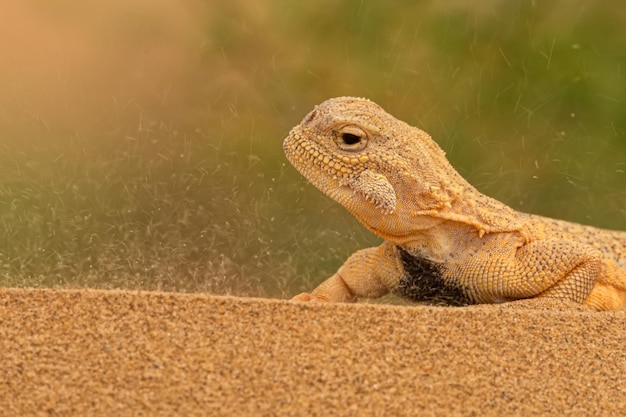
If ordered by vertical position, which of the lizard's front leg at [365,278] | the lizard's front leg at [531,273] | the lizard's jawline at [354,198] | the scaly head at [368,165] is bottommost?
the lizard's front leg at [365,278]

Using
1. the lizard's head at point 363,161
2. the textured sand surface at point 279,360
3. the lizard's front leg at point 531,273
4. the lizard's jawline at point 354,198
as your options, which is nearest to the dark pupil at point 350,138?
the lizard's head at point 363,161

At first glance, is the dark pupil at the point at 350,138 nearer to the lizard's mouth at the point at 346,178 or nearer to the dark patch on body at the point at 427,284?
the lizard's mouth at the point at 346,178

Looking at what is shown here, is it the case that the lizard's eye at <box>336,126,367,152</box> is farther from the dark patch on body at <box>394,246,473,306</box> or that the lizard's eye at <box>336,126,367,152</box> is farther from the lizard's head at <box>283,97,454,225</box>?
the dark patch on body at <box>394,246,473,306</box>

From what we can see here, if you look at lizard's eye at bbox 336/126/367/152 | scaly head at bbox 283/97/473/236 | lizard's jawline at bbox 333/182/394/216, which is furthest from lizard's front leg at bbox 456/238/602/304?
lizard's eye at bbox 336/126/367/152

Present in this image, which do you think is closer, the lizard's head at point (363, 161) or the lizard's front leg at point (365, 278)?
the lizard's head at point (363, 161)

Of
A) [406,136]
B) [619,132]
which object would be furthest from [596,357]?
[619,132]

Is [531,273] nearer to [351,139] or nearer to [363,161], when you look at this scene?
[363,161]

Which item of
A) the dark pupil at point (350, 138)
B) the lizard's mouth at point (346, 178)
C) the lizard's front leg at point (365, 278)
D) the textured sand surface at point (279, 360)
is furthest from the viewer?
the lizard's front leg at point (365, 278)
